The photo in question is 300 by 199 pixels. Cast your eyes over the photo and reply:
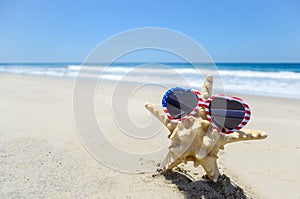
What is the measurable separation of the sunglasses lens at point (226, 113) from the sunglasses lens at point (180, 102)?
163mm

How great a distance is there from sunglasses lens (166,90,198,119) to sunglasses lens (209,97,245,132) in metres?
0.16

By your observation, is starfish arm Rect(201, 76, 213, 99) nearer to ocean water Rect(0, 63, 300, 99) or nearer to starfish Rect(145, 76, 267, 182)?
starfish Rect(145, 76, 267, 182)

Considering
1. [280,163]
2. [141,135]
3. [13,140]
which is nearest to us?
[13,140]

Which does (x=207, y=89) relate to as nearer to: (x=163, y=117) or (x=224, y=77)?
(x=163, y=117)

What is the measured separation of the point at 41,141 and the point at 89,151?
565 mm

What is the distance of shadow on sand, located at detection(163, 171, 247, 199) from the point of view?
2102 mm

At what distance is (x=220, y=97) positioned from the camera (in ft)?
6.26

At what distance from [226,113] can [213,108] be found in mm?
105

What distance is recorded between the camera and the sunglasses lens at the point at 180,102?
204 centimetres

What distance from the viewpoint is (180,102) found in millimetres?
2078

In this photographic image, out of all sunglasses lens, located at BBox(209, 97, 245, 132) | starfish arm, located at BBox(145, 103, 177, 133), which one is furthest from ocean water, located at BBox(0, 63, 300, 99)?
sunglasses lens, located at BBox(209, 97, 245, 132)

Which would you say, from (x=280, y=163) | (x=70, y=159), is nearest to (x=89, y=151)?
(x=70, y=159)

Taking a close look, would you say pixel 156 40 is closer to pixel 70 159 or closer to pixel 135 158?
pixel 135 158

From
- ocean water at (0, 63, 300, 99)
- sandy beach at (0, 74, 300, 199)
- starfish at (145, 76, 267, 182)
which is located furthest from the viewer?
ocean water at (0, 63, 300, 99)
